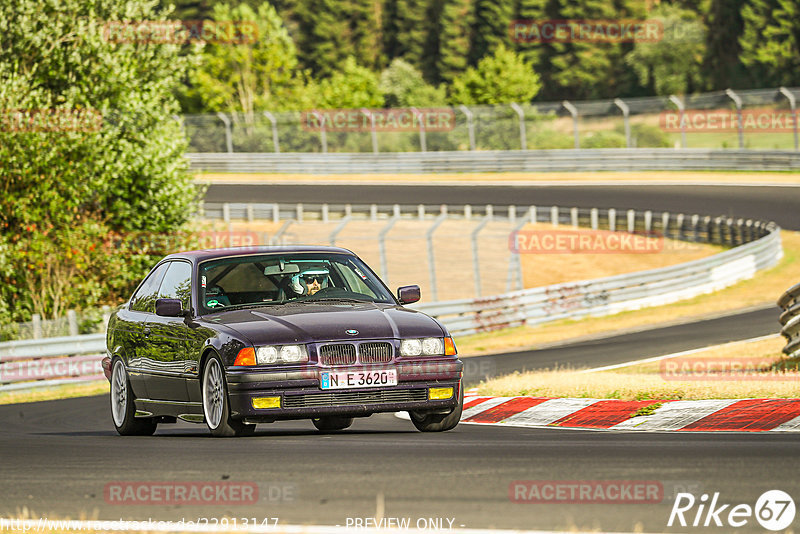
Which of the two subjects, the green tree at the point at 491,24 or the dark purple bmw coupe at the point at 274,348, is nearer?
the dark purple bmw coupe at the point at 274,348

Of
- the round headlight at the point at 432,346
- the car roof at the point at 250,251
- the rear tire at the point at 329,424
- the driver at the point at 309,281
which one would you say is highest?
the car roof at the point at 250,251

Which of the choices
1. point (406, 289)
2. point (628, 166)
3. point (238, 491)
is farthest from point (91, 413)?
point (628, 166)

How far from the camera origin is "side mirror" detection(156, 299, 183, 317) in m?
9.79

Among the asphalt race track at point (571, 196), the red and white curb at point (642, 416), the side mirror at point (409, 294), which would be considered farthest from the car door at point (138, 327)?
the asphalt race track at point (571, 196)

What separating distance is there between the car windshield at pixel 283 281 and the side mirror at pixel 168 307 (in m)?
0.20

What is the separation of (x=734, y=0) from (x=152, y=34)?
7819 centimetres

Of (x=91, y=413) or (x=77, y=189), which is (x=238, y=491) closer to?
(x=91, y=413)

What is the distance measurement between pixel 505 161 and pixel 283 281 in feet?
144

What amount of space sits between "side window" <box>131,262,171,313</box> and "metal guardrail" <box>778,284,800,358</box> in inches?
313

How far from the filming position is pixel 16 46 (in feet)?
87.1

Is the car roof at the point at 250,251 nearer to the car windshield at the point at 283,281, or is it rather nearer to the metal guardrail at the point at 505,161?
the car windshield at the point at 283,281

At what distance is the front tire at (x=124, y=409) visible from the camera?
10688mm

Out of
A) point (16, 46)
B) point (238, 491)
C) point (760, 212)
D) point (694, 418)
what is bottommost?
point (760, 212)

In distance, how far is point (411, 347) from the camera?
359 inches
